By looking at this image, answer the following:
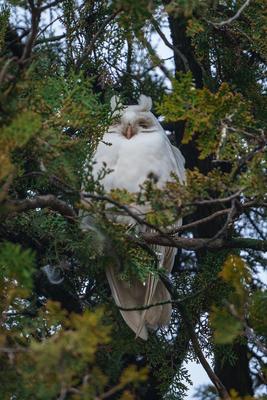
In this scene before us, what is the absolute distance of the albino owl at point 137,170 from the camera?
4230mm

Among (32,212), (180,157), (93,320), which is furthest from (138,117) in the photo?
(93,320)

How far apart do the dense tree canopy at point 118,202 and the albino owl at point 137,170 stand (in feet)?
0.25

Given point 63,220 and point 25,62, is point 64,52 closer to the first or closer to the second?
point 63,220

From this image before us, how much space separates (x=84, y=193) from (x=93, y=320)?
65 centimetres

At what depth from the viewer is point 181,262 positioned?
540 centimetres

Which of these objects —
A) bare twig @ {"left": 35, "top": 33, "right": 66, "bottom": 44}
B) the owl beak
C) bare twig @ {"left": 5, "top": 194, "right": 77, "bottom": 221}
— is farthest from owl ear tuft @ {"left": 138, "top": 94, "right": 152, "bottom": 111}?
bare twig @ {"left": 5, "top": 194, "right": 77, "bottom": 221}

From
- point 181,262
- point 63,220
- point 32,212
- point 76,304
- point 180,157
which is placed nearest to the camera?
point 63,220

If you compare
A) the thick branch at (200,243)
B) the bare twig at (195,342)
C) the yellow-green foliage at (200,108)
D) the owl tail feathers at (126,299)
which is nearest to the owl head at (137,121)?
the owl tail feathers at (126,299)

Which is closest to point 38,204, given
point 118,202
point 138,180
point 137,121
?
point 118,202

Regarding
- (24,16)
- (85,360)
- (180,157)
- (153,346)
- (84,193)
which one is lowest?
(85,360)

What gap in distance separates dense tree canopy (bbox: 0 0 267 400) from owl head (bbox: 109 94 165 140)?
0.14m

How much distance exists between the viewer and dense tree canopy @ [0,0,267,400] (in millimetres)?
2559

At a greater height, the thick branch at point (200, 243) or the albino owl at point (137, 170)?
the albino owl at point (137, 170)

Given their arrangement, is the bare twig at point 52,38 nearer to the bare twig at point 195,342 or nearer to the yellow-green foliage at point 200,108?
the bare twig at point 195,342
